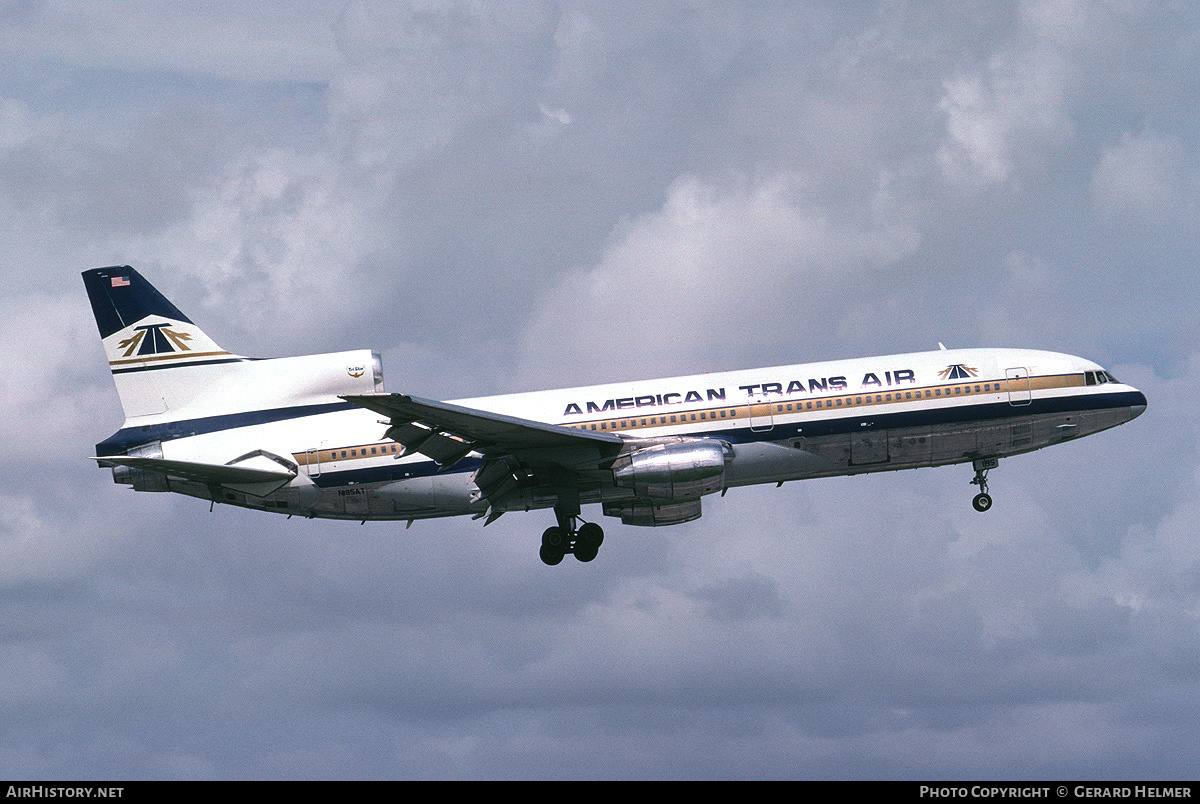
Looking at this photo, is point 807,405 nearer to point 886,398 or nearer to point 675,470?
point 886,398

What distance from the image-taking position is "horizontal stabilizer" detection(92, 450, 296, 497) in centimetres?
5122

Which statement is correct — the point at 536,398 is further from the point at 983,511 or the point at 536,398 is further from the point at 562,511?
the point at 983,511

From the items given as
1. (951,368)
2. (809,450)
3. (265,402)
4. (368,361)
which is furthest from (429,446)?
(951,368)

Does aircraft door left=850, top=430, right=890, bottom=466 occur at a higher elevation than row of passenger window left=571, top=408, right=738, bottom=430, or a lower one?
lower

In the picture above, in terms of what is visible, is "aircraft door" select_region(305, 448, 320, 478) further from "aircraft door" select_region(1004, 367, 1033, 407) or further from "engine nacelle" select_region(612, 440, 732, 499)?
"aircraft door" select_region(1004, 367, 1033, 407)

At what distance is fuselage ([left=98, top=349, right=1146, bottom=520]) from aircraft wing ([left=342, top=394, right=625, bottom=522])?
0.61m

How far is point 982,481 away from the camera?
2058 inches

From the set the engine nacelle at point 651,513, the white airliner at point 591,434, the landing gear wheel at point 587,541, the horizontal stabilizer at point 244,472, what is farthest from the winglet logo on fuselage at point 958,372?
the horizontal stabilizer at point 244,472

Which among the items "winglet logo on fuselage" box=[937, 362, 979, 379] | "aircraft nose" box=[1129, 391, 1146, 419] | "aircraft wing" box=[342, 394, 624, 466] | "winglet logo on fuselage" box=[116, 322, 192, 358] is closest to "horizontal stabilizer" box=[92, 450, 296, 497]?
"winglet logo on fuselage" box=[116, 322, 192, 358]

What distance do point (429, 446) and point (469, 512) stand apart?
4442 millimetres

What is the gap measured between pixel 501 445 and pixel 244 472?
32.3 ft

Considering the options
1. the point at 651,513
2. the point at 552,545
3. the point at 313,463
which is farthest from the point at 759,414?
the point at 313,463

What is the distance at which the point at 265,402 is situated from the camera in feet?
174

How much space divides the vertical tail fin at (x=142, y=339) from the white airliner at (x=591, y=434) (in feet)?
0.44
